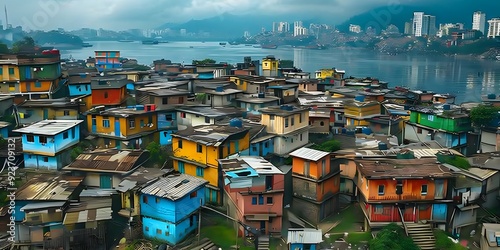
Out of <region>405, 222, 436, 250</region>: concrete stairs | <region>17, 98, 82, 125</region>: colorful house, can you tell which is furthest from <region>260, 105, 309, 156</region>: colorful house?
<region>17, 98, 82, 125</region>: colorful house

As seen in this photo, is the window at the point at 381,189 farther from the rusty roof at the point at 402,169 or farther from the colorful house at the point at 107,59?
the colorful house at the point at 107,59

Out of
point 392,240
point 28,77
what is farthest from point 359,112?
point 28,77

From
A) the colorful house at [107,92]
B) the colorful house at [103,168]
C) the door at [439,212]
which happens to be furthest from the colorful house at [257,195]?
the colorful house at [107,92]

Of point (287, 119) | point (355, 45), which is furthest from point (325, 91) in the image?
point (355, 45)

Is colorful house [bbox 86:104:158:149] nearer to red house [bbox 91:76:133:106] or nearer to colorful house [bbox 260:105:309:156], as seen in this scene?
red house [bbox 91:76:133:106]

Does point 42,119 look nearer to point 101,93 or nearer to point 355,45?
point 101,93

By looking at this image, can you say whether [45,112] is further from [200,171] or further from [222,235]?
[222,235]
